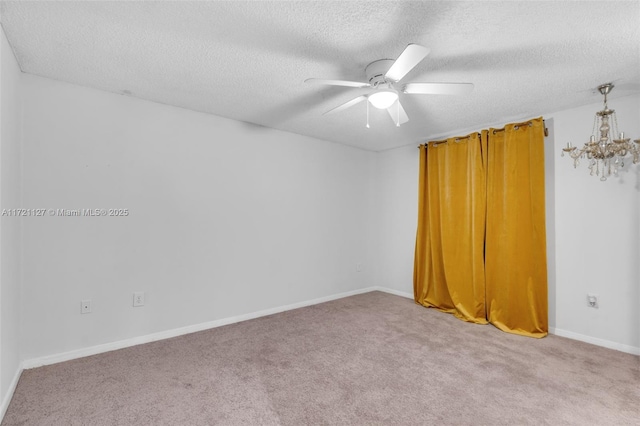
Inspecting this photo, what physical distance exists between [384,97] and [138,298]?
2735mm

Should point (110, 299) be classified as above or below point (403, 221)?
below

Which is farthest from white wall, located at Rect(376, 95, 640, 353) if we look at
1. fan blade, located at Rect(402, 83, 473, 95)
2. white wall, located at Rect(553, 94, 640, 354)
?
fan blade, located at Rect(402, 83, 473, 95)

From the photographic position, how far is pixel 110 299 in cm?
262

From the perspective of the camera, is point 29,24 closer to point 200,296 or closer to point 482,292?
point 200,296

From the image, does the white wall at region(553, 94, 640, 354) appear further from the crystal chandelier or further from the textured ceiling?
the textured ceiling

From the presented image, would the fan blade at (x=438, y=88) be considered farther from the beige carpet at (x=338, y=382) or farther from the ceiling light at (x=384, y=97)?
the beige carpet at (x=338, y=382)

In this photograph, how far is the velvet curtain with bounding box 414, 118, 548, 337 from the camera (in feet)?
10.00

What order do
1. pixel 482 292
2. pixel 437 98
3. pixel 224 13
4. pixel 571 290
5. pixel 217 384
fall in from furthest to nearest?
pixel 482 292 → pixel 571 290 → pixel 437 98 → pixel 217 384 → pixel 224 13

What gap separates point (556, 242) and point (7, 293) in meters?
4.56

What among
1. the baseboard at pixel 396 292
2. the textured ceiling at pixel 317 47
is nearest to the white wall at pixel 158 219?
the textured ceiling at pixel 317 47

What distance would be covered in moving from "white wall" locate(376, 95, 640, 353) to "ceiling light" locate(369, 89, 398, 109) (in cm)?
215

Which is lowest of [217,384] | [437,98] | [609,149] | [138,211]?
[217,384]

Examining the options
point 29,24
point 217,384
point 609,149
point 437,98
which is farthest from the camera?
point 437,98

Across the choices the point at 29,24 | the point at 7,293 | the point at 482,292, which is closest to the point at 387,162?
the point at 482,292
